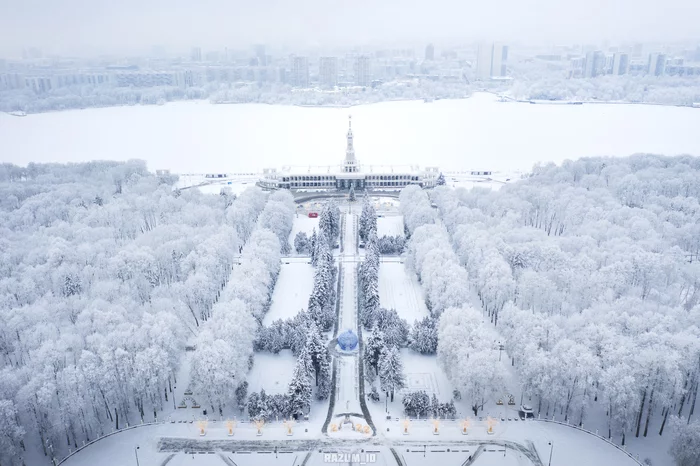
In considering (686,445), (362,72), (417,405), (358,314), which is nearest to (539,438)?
(417,405)

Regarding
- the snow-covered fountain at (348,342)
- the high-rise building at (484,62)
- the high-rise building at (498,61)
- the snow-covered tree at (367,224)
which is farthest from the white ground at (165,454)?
the high-rise building at (498,61)

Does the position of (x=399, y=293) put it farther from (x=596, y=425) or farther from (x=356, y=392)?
(x=596, y=425)

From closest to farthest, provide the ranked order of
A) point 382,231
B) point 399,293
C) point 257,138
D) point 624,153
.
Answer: point 399,293
point 382,231
point 624,153
point 257,138

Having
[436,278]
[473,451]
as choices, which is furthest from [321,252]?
[473,451]

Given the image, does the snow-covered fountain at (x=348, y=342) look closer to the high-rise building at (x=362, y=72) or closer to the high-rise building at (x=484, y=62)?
Answer: the high-rise building at (x=362, y=72)

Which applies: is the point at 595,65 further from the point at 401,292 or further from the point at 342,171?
the point at 401,292
